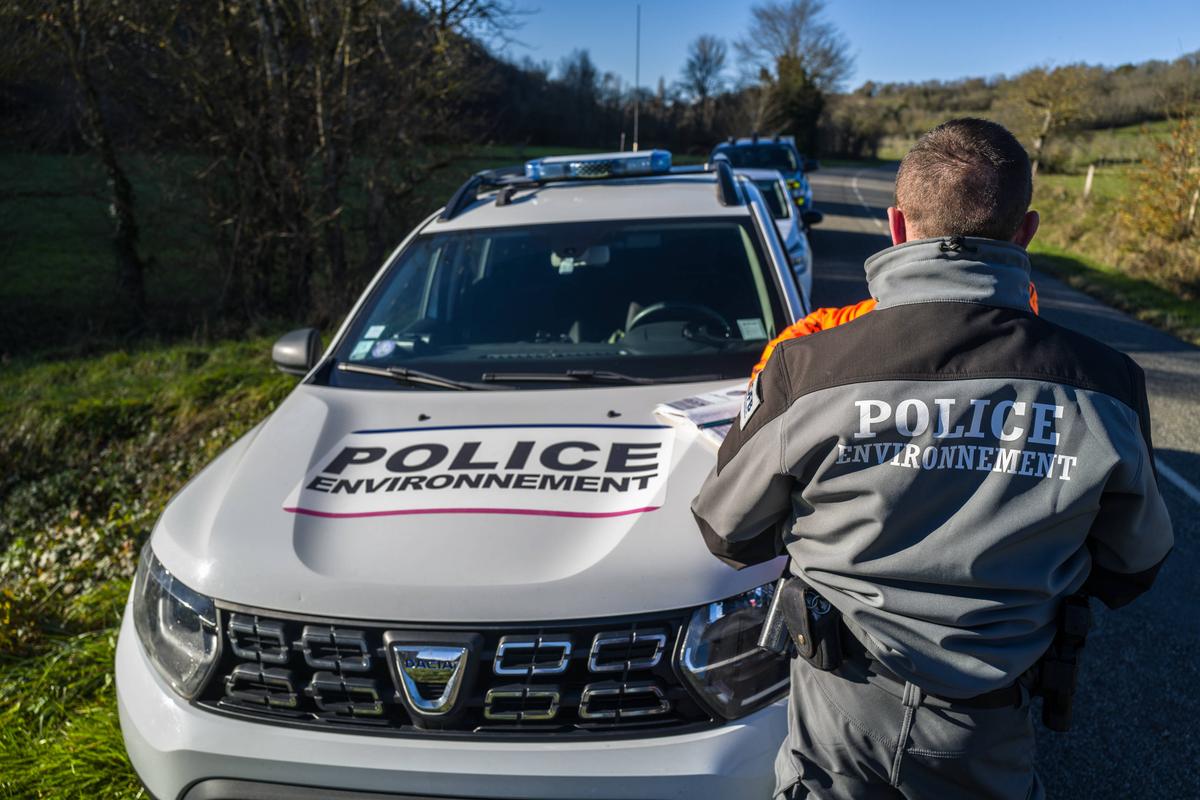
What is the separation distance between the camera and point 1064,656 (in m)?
1.57

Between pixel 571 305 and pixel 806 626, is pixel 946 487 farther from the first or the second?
pixel 571 305

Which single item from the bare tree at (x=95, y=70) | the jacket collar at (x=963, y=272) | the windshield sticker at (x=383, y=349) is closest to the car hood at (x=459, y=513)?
the windshield sticker at (x=383, y=349)

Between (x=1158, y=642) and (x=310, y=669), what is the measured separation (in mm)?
3362

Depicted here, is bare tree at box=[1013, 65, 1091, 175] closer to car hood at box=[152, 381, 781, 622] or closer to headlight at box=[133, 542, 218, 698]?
car hood at box=[152, 381, 781, 622]

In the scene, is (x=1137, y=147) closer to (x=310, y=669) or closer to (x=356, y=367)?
(x=356, y=367)

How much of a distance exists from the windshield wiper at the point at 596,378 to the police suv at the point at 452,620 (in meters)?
0.12

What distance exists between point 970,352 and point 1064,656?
0.58m

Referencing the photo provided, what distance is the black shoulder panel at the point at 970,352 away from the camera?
4.70 ft

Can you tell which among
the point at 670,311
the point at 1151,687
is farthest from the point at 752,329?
the point at 1151,687

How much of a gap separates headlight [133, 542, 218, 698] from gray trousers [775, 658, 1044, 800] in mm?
1315

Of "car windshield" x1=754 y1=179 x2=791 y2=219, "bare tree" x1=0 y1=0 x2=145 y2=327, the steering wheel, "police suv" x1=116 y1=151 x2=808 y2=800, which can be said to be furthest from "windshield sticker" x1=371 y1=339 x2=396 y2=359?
"bare tree" x1=0 y1=0 x2=145 y2=327

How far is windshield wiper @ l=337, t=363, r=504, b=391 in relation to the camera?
2.95m

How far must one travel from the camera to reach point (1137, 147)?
15023mm

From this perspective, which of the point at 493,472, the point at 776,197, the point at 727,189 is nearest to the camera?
the point at 493,472
